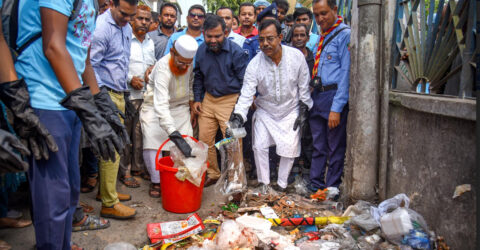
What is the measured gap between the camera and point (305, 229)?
3010 millimetres

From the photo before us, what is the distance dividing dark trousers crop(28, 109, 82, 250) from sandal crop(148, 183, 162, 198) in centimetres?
190

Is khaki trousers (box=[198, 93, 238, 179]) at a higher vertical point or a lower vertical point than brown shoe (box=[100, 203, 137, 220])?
higher

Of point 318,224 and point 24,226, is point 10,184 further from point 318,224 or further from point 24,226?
point 318,224

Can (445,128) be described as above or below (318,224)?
above

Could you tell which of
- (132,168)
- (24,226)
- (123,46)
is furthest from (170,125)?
(24,226)

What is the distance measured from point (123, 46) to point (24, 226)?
72.0 inches

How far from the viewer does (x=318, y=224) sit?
299 cm

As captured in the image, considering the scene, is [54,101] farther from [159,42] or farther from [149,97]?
[159,42]

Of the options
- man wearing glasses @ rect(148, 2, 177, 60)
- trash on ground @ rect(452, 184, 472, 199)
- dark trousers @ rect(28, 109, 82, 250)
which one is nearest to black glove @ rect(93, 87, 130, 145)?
dark trousers @ rect(28, 109, 82, 250)

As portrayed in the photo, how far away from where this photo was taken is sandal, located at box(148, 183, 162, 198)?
3.75m

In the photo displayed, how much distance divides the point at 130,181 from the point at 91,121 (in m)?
2.45

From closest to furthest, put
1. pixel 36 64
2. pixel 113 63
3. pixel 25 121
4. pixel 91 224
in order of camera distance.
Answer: pixel 25 121, pixel 36 64, pixel 91 224, pixel 113 63

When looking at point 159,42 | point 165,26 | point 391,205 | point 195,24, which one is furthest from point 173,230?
point 165,26

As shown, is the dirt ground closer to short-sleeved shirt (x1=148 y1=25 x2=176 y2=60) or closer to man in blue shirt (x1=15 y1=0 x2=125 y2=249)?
man in blue shirt (x1=15 y1=0 x2=125 y2=249)
